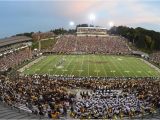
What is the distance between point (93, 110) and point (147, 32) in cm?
9759

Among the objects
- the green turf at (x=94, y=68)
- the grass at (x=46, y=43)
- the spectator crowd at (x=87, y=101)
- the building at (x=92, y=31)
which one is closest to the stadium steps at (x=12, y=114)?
the spectator crowd at (x=87, y=101)

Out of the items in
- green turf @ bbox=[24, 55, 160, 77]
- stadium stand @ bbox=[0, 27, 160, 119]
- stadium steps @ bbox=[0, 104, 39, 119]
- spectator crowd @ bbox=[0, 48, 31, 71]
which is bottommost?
green turf @ bbox=[24, 55, 160, 77]

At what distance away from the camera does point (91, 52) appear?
93250 mm

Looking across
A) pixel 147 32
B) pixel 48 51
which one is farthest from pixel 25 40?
pixel 147 32

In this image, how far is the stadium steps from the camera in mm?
25281

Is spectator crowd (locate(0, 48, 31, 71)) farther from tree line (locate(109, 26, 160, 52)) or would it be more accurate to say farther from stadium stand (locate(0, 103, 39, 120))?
tree line (locate(109, 26, 160, 52))

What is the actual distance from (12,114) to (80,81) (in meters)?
21.3

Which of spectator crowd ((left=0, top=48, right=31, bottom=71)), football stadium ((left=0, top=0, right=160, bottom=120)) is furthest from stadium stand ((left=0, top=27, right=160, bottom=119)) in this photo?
spectator crowd ((left=0, top=48, right=31, bottom=71))

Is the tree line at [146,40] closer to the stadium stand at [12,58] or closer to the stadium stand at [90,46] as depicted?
the stadium stand at [90,46]

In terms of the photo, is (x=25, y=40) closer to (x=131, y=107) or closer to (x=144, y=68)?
(x=144, y=68)

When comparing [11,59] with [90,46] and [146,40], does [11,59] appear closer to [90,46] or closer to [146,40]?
[90,46]

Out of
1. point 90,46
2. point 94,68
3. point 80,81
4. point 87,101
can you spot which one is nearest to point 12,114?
point 87,101

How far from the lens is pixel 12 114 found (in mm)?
25969

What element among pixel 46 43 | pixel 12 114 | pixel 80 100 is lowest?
pixel 80 100
